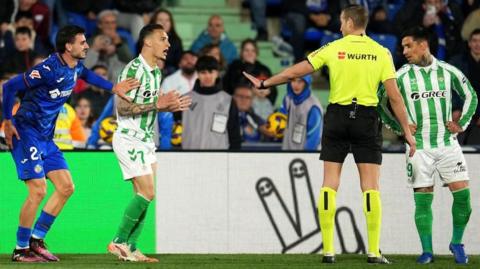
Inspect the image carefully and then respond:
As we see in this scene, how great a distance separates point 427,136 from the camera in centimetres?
1351

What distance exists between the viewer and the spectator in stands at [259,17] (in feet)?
70.4

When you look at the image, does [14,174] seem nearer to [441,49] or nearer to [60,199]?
[60,199]

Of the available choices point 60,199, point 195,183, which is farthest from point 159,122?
point 60,199

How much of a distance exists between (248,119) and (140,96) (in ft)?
16.7

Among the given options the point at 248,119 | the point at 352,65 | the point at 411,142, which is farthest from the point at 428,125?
the point at 248,119

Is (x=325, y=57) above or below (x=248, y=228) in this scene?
above

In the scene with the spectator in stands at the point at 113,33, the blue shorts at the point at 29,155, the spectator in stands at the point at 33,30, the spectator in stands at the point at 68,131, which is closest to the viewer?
the blue shorts at the point at 29,155

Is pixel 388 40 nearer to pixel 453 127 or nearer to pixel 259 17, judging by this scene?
pixel 259 17

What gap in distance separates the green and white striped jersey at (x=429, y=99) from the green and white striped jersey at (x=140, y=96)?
6.61ft

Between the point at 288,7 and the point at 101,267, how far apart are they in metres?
9.36

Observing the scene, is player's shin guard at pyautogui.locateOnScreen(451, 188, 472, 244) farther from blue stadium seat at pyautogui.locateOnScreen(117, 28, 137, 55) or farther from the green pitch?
blue stadium seat at pyautogui.locateOnScreen(117, 28, 137, 55)

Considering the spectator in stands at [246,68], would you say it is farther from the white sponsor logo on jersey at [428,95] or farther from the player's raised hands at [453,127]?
the player's raised hands at [453,127]

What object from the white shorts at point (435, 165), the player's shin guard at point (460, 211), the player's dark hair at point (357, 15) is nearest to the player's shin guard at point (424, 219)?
the white shorts at point (435, 165)

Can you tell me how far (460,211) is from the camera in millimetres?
13609
